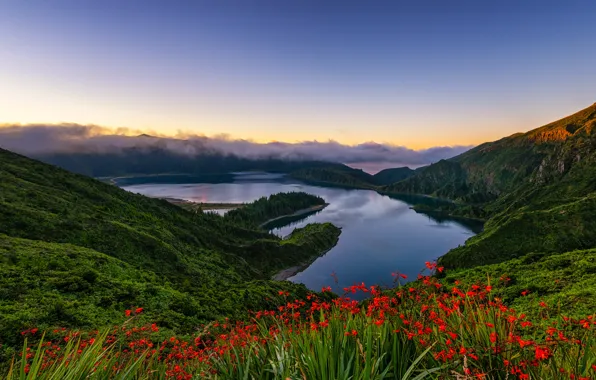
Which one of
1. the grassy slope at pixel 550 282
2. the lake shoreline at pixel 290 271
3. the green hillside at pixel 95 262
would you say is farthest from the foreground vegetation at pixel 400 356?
the lake shoreline at pixel 290 271

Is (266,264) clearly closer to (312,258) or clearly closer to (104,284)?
(312,258)

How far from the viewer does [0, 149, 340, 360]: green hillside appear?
21.9 metres

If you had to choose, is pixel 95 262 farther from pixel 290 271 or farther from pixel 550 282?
pixel 290 271

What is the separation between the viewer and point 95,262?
1275 inches

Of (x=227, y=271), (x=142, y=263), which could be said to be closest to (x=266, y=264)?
(x=227, y=271)

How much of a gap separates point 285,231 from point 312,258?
227ft

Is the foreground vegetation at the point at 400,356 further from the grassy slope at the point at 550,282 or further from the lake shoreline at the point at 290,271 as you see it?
the lake shoreline at the point at 290,271

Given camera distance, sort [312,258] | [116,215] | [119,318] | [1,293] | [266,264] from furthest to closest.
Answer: [312,258] → [266,264] → [116,215] → [119,318] → [1,293]

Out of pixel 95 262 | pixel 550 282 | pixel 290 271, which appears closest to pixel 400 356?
pixel 95 262

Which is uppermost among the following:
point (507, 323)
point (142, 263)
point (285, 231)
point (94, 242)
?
point (507, 323)

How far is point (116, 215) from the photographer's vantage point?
61062 mm

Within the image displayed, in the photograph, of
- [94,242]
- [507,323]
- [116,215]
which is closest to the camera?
[507,323]

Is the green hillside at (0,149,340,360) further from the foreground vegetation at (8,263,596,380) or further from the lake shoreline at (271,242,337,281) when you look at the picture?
the lake shoreline at (271,242,337,281)

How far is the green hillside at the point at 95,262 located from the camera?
2192 centimetres
